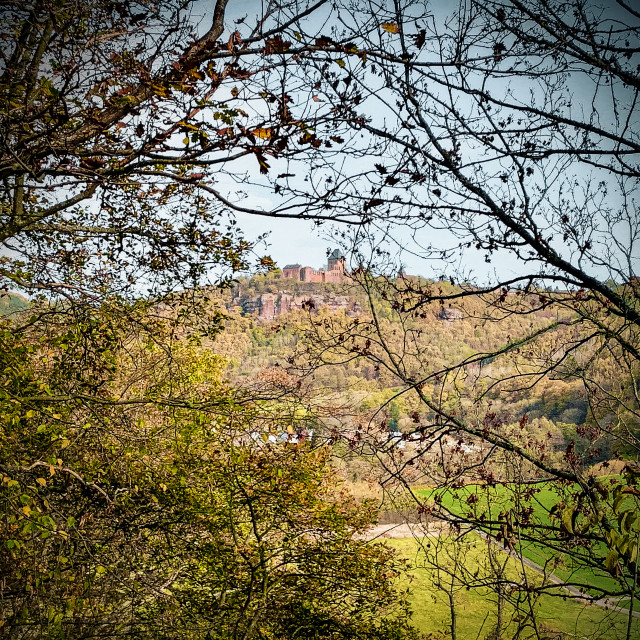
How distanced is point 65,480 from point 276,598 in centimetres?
329

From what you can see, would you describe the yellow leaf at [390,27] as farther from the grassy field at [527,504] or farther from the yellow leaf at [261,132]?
the grassy field at [527,504]

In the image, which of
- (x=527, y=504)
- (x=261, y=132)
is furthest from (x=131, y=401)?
(x=527, y=504)

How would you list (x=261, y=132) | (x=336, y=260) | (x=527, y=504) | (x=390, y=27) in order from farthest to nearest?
1. (x=527, y=504)
2. (x=336, y=260)
3. (x=390, y=27)
4. (x=261, y=132)

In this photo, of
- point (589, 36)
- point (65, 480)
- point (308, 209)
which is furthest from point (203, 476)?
point (589, 36)

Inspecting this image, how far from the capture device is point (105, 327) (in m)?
3.70

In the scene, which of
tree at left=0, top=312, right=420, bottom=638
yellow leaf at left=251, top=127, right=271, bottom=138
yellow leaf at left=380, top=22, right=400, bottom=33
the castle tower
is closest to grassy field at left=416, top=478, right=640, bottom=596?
tree at left=0, top=312, right=420, bottom=638

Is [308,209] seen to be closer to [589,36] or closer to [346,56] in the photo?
[346,56]

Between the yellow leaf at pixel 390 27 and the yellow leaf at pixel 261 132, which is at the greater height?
the yellow leaf at pixel 390 27

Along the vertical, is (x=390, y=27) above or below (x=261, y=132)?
above

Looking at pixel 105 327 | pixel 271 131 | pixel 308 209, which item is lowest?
pixel 105 327

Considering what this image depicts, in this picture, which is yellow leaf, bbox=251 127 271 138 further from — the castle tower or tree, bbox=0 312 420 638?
the castle tower

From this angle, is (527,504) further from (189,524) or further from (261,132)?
(261,132)

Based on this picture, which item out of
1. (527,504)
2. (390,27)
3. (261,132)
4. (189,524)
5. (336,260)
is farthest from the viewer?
(527,504)

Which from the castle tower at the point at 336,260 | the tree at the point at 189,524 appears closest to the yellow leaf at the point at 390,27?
the tree at the point at 189,524
